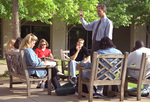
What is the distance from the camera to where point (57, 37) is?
2377 cm

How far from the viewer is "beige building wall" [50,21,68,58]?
23.5 m

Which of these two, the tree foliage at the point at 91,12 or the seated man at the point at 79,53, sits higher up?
the tree foliage at the point at 91,12

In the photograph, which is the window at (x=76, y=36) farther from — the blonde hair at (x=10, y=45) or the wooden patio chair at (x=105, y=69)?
the wooden patio chair at (x=105, y=69)

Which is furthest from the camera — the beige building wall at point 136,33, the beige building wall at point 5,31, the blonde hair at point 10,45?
the beige building wall at point 136,33

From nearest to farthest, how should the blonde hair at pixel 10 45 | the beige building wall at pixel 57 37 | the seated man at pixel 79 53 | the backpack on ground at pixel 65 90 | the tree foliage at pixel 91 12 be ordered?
1. the backpack on ground at pixel 65 90
2. the blonde hair at pixel 10 45
3. the seated man at pixel 79 53
4. the tree foliage at pixel 91 12
5. the beige building wall at pixel 57 37

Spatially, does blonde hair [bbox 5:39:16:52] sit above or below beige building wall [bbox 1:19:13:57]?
below

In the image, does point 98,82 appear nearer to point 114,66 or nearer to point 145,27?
point 114,66

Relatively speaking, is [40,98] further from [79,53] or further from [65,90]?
[79,53]

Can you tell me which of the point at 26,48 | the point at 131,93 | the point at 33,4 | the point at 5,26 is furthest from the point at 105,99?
the point at 5,26

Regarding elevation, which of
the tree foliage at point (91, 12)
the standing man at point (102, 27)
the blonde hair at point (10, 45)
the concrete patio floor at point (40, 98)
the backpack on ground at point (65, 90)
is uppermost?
the tree foliage at point (91, 12)

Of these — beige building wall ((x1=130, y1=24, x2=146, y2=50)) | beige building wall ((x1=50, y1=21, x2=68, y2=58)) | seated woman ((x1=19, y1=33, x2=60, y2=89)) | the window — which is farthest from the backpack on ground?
beige building wall ((x1=130, y1=24, x2=146, y2=50))

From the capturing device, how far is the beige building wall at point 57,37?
23.5m

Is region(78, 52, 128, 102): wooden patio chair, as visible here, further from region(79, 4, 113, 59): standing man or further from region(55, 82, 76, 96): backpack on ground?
region(79, 4, 113, 59): standing man

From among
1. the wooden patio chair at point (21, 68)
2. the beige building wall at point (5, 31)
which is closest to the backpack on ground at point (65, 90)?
the wooden patio chair at point (21, 68)
